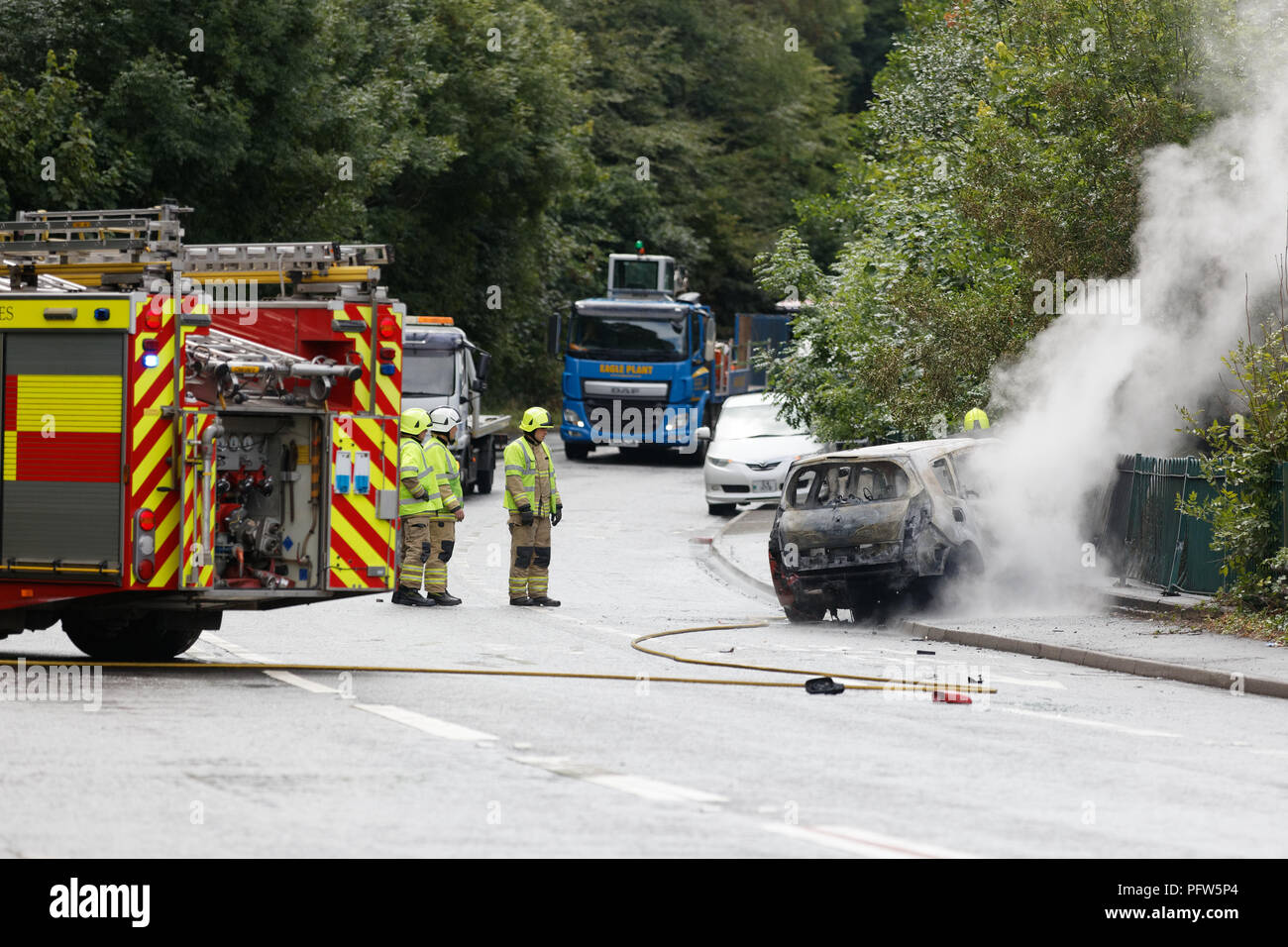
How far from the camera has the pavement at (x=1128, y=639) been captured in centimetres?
1339

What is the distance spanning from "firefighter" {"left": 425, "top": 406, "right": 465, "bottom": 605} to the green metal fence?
6145 mm

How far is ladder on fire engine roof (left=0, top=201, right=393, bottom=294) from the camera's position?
1214 centimetres

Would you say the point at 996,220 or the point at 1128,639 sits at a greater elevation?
the point at 996,220

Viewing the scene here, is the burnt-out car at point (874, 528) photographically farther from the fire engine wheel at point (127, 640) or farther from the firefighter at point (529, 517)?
the fire engine wheel at point (127, 640)

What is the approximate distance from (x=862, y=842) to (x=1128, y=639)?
331 inches

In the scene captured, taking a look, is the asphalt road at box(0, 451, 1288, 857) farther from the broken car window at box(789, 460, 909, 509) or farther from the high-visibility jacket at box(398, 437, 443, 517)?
the high-visibility jacket at box(398, 437, 443, 517)

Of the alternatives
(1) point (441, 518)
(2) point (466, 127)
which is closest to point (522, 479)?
(1) point (441, 518)

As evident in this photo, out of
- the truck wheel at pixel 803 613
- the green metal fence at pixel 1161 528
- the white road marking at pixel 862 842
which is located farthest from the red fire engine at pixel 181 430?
the green metal fence at pixel 1161 528

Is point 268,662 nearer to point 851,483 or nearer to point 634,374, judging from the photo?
point 851,483

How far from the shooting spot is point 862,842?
7.15 meters
